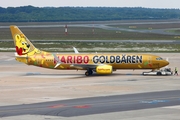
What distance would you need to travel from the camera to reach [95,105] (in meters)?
48.4

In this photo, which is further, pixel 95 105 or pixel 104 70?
pixel 104 70

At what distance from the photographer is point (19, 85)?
214 feet

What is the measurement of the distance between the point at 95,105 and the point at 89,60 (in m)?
28.8

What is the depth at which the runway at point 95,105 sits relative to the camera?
4498 cm

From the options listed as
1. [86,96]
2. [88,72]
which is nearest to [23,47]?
[88,72]

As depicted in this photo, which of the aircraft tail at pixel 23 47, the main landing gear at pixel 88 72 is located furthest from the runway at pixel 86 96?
the aircraft tail at pixel 23 47

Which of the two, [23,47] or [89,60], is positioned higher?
[23,47]

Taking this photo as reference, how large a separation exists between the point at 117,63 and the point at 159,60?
6.14 meters

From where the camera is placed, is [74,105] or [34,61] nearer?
[74,105]

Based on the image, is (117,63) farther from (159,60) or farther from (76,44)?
(76,44)

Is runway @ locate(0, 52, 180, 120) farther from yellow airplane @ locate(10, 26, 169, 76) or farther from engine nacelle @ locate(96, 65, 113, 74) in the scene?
yellow airplane @ locate(10, 26, 169, 76)

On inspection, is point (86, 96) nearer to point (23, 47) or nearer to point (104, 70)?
point (104, 70)

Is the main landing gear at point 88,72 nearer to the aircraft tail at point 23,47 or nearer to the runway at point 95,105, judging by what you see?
the aircraft tail at point 23,47

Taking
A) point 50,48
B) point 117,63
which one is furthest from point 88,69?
point 50,48
